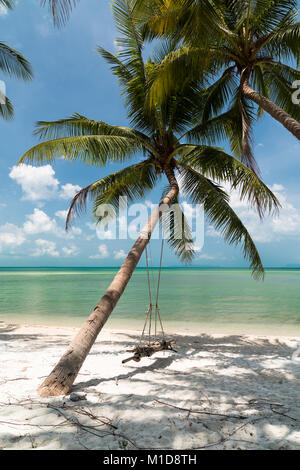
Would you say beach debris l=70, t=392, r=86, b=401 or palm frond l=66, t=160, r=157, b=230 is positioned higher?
palm frond l=66, t=160, r=157, b=230

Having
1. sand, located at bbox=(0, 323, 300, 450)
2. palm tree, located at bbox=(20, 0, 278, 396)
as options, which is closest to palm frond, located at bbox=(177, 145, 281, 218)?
palm tree, located at bbox=(20, 0, 278, 396)

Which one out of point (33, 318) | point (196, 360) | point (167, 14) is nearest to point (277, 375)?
point (196, 360)

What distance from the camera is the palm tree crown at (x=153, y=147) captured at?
5.84 m

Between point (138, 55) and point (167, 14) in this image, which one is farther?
point (138, 55)

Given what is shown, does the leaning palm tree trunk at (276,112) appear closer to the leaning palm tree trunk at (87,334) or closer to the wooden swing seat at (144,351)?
the leaning palm tree trunk at (87,334)

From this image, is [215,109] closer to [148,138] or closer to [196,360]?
[148,138]

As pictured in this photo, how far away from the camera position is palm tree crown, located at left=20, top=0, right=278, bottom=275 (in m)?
5.84

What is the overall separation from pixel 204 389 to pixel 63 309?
12.4 meters

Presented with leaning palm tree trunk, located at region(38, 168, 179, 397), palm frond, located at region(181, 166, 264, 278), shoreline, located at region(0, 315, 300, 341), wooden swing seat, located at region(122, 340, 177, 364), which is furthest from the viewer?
shoreline, located at region(0, 315, 300, 341)

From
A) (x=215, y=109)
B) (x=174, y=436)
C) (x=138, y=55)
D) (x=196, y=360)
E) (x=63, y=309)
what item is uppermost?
(x=138, y=55)

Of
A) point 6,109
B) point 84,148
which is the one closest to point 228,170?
point 84,148

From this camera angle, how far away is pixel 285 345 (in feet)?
22.9

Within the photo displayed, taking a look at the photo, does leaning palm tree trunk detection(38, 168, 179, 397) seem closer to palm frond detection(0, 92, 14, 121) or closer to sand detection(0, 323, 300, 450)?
sand detection(0, 323, 300, 450)

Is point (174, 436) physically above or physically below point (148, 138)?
below
